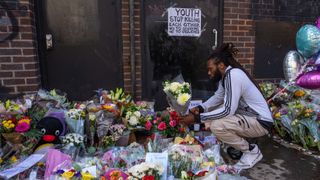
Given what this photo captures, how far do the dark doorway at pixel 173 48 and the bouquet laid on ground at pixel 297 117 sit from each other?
4.02ft

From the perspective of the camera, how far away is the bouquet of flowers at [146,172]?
1.91m

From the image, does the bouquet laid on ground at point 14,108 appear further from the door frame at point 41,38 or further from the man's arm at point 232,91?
the man's arm at point 232,91

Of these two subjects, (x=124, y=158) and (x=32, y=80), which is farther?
(x=32, y=80)

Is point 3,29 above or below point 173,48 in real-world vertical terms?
above

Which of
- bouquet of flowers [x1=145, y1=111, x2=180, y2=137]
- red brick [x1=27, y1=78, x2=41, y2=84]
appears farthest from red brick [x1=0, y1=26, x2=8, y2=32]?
bouquet of flowers [x1=145, y1=111, x2=180, y2=137]

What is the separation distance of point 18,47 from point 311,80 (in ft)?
11.9

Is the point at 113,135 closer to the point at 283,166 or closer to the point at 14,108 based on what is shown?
the point at 14,108

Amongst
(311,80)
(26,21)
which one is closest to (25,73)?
(26,21)

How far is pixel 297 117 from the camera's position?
12.4 ft

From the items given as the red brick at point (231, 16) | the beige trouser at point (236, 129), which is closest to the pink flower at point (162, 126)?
the beige trouser at point (236, 129)

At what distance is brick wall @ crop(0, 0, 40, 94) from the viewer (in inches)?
143

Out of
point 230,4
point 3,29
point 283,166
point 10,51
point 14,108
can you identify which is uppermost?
point 230,4

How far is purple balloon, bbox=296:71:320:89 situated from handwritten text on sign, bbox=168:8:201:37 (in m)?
1.66

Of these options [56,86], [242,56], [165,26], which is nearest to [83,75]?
[56,86]
